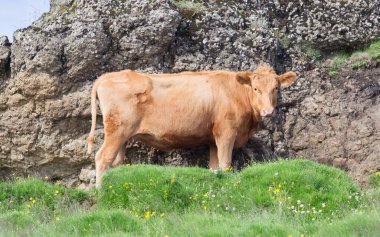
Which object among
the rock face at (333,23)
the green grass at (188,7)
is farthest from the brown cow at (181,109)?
the rock face at (333,23)

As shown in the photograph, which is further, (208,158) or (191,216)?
(208,158)

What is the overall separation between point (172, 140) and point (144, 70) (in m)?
1.98

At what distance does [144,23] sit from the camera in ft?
51.0

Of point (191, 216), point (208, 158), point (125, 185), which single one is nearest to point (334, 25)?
point (208, 158)

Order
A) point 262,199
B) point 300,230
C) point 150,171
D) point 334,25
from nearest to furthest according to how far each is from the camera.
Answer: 1. point 300,230
2. point 262,199
3. point 150,171
4. point 334,25

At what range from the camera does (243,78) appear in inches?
579

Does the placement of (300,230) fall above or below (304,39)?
below

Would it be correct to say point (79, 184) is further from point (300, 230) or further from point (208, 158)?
point (300, 230)

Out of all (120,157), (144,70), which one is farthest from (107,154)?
(144,70)

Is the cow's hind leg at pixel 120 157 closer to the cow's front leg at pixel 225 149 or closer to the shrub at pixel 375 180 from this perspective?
the cow's front leg at pixel 225 149

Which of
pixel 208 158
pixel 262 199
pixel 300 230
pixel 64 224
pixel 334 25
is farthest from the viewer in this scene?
pixel 334 25

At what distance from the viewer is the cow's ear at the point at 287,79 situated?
14867mm

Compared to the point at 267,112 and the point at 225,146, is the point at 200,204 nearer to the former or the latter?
the point at 225,146

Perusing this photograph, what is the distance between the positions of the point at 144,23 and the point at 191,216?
645cm
